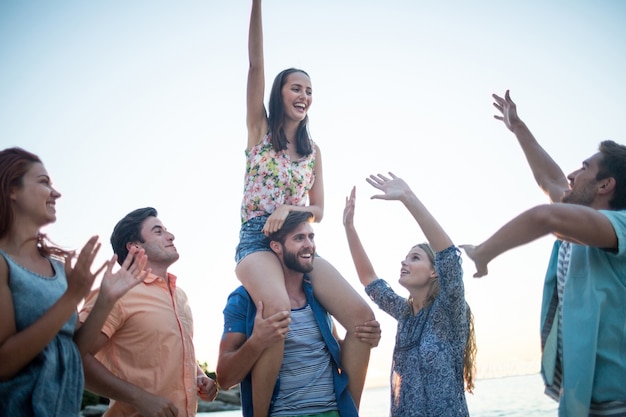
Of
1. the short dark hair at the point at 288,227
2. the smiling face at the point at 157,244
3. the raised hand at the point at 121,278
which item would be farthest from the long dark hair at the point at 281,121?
the raised hand at the point at 121,278

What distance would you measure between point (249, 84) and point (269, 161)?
2.08 ft

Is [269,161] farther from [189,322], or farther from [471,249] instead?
[471,249]

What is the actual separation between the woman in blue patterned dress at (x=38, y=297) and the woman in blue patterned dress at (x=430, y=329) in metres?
2.07

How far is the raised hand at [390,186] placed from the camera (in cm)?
455

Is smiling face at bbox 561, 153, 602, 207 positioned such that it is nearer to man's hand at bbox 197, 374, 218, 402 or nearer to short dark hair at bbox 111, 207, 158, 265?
man's hand at bbox 197, 374, 218, 402

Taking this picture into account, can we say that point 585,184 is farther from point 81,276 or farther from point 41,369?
point 41,369

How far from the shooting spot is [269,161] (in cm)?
495

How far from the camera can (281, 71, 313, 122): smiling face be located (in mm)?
5133

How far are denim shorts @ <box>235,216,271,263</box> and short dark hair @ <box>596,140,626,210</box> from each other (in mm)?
2412

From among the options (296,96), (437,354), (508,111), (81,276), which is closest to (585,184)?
(508,111)

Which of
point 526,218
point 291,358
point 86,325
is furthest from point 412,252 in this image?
point 86,325

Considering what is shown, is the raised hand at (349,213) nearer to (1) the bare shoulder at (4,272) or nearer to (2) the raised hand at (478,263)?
(2) the raised hand at (478,263)

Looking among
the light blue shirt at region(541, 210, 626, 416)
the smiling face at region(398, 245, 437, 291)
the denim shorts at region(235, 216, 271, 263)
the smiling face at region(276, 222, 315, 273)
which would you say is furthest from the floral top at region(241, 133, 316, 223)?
the light blue shirt at region(541, 210, 626, 416)

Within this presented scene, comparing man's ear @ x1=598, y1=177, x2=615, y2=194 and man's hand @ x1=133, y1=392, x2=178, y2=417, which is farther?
man's hand @ x1=133, y1=392, x2=178, y2=417
